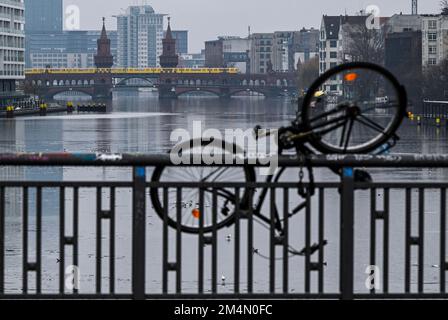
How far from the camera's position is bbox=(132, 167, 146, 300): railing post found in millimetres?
9469

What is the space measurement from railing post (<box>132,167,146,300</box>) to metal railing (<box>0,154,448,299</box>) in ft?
0.03

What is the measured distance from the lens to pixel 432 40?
192 meters

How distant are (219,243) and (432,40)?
163 metres

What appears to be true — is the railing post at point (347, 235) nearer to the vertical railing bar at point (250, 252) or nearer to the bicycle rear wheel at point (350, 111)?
the bicycle rear wheel at point (350, 111)

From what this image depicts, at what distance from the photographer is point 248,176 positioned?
9.77 m

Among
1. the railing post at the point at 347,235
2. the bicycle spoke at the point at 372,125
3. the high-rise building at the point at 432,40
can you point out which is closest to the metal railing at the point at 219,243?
the railing post at the point at 347,235

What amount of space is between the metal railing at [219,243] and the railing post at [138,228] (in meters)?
0.01

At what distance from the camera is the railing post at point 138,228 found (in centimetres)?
947

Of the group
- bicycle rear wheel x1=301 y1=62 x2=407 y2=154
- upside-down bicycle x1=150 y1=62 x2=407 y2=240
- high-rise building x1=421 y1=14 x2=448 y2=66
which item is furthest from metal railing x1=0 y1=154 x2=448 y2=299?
high-rise building x1=421 y1=14 x2=448 y2=66

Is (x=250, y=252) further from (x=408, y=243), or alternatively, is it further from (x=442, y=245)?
(x=442, y=245)

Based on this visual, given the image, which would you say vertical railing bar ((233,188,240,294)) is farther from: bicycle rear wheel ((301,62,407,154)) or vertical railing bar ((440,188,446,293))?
vertical railing bar ((440,188,446,293))
